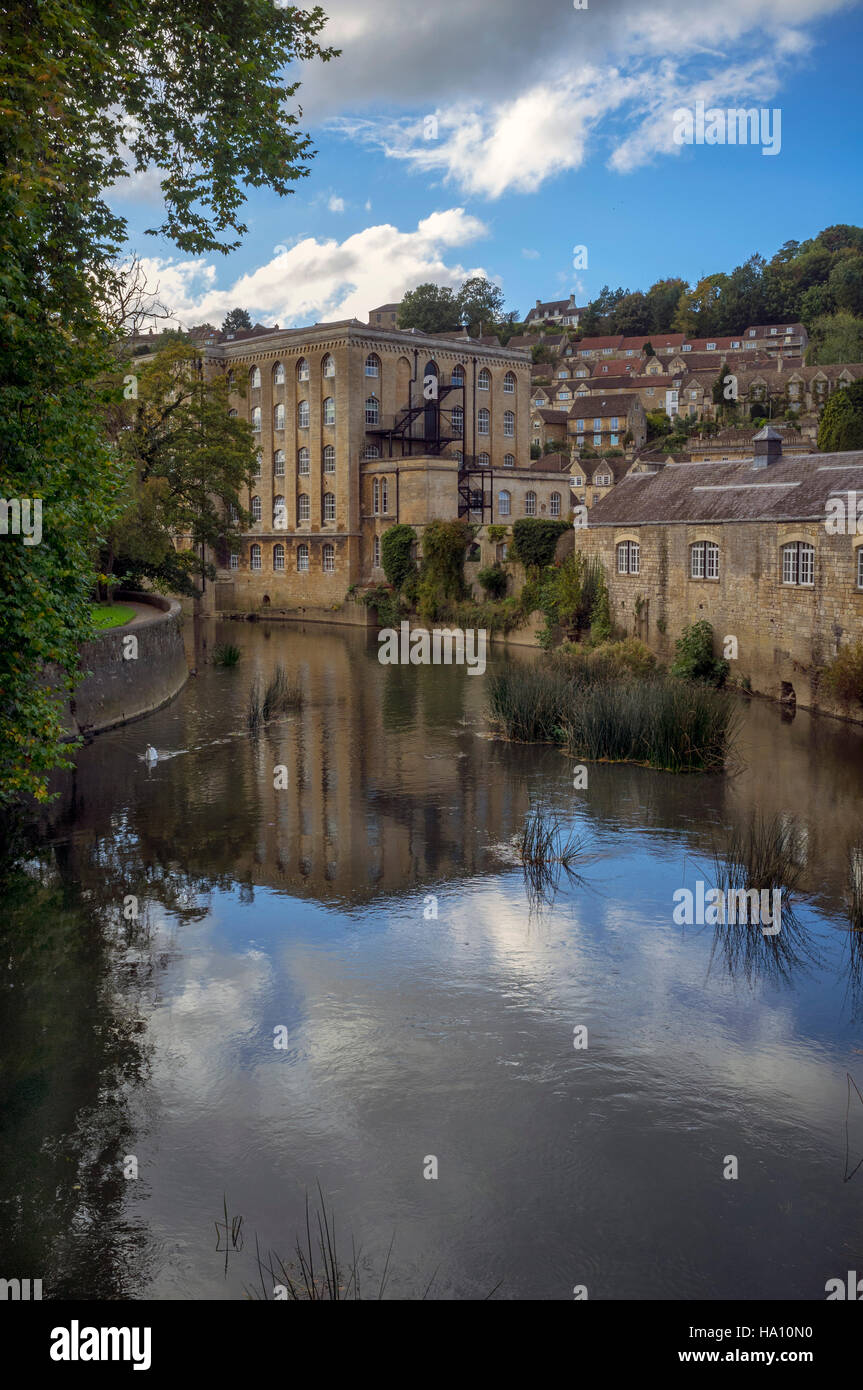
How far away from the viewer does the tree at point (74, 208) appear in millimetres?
10766

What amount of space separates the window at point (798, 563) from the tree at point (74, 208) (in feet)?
42.9

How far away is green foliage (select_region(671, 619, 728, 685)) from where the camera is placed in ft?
86.4

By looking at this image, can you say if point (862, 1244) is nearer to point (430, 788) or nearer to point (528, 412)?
point (430, 788)

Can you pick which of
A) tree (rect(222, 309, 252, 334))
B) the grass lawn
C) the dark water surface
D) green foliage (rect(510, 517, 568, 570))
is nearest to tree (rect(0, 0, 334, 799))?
the dark water surface

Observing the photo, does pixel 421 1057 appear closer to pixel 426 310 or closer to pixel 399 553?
pixel 399 553

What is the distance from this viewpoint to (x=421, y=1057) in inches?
328

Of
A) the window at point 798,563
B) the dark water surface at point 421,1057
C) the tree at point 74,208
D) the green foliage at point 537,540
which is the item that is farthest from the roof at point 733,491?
the tree at point 74,208

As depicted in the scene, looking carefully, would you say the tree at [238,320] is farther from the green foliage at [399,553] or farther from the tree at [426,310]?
the green foliage at [399,553]

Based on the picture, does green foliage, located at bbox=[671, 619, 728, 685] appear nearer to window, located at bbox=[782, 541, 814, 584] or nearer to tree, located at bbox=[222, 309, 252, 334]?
window, located at bbox=[782, 541, 814, 584]

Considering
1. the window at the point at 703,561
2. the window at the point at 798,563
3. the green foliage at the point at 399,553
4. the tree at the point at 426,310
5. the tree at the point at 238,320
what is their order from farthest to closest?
the tree at the point at 238,320 < the tree at the point at 426,310 < the green foliage at the point at 399,553 < the window at the point at 703,561 < the window at the point at 798,563

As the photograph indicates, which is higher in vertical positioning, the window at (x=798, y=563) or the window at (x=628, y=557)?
the window at (x=628, y=557)

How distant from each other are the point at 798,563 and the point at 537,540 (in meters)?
15.8

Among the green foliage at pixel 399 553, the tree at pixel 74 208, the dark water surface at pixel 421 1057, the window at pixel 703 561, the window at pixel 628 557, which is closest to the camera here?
the dark water surface at pixel 421 1057
